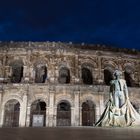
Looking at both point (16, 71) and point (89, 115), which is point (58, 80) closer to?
point (89, 115)

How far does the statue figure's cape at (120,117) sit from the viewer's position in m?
8.23

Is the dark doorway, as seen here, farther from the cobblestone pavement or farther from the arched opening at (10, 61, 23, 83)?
the cobblestone pavement

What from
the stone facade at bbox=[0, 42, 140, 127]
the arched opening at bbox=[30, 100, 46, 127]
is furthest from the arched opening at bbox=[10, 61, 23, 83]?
the arched opening at bbox=[30, 100, 46, 127]

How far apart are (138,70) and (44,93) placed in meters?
9.30

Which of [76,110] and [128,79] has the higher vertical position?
[128,79]

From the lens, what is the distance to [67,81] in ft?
68.9

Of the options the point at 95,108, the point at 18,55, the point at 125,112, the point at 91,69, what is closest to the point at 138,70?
the point at 91,69

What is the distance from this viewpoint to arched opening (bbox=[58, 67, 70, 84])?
818 inches

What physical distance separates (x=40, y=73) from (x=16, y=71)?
236 centimetres

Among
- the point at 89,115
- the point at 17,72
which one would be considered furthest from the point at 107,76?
the point at 17,72

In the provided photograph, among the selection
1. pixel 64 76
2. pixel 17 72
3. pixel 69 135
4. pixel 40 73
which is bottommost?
pixel 69 135

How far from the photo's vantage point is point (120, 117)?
8.34m

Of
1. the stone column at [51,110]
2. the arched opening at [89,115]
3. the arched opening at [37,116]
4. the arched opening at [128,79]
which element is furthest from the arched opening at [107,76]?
the arched opening at [37,116]

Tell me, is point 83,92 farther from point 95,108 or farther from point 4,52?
point 4,52
